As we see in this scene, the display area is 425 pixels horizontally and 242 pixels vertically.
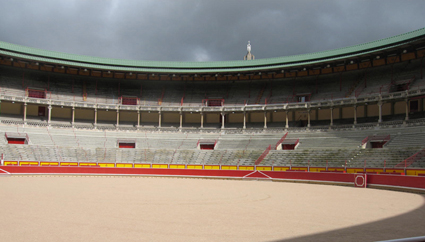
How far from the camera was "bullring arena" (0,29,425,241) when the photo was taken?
38.5 feet

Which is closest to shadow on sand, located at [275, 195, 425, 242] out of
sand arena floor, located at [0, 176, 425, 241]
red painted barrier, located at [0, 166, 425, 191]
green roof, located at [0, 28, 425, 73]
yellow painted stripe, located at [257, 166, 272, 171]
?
sand arena floor, located at [0, 176, 425, 241]

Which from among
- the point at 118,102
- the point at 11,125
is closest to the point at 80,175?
the point at 11,125

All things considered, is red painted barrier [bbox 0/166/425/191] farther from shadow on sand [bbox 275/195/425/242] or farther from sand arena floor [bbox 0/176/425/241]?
shadow on sand [bbox 275/195/425/242]

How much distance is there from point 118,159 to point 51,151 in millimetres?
8552

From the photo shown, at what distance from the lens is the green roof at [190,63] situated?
4588 cm

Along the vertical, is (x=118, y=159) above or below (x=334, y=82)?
below

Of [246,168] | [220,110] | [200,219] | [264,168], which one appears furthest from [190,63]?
[200,219]

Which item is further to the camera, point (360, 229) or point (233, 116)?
point (233, 116)

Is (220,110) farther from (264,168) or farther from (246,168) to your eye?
(264,168)

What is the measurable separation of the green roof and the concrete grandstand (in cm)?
17

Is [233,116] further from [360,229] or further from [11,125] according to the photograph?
[360,229]

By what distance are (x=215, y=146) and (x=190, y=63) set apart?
57.3 feet

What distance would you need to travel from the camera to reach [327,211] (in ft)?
47.2

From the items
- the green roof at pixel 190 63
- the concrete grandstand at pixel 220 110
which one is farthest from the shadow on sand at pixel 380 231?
the green roof at pixel 190 63
